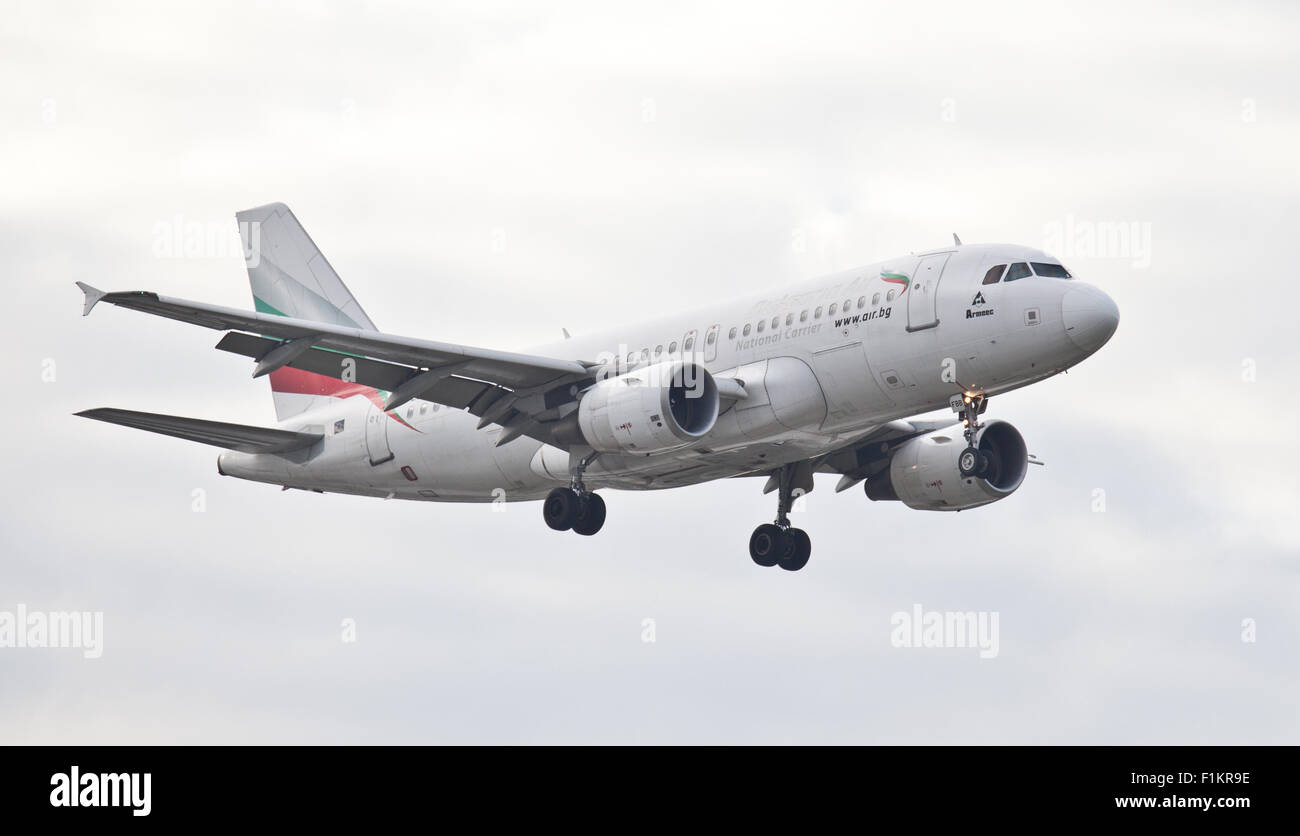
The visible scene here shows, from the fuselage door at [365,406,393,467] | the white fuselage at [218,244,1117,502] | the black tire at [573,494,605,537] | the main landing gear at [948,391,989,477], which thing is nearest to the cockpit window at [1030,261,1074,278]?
the white fuselage at [218,244,1117,502]

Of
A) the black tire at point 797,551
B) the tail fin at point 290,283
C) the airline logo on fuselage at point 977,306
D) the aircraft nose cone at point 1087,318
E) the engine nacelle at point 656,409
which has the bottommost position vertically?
the black tire at point 797,551

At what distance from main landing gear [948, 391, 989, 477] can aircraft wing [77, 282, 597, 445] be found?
8706 mm

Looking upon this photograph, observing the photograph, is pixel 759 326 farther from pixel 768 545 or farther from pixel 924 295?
pixel 768 545

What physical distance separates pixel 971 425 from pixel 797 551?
31.4 ft

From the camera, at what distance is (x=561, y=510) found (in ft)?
137

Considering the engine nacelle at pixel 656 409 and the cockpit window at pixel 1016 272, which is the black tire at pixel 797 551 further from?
the cockpit window at pixel 1016 272

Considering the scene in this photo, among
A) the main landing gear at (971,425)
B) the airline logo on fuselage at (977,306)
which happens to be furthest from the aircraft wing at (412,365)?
the airline logo on fuselage at (977,306)

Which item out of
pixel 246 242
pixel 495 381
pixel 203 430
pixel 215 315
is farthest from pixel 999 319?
pixel 246 242

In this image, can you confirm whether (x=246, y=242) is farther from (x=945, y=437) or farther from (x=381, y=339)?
(x=945, y=437)

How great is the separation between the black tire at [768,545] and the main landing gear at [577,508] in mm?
6290

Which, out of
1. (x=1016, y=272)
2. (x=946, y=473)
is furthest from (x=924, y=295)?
(x=946, y=473)

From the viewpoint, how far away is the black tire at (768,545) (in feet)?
152

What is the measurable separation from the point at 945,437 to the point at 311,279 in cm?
1929

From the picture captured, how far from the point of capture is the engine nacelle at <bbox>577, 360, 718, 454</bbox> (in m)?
38.2
